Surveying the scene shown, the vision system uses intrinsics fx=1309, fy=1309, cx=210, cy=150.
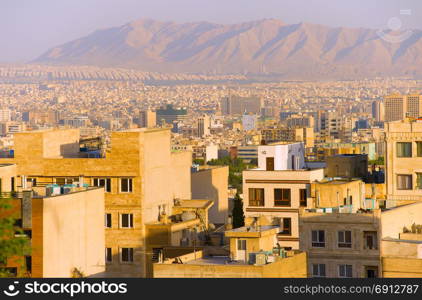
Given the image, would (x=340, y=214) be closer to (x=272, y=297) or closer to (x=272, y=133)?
(x=272, y=297)

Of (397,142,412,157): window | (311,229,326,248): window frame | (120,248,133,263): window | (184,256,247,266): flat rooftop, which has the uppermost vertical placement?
A: (397,142,412,157): window

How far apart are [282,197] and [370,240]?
6444 millimetres

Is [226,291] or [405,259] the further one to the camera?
[405,259]

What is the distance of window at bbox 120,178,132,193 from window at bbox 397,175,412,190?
262 inches

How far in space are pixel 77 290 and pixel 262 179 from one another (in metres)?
13.1

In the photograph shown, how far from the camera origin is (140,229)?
23.6 metres

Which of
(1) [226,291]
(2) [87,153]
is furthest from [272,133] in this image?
(1) [226,291]

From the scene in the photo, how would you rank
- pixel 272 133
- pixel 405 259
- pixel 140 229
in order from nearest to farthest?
pixel 405 259 < pixel 140 229 < pixel 272 133

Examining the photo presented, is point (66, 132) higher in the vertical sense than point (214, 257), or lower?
higher

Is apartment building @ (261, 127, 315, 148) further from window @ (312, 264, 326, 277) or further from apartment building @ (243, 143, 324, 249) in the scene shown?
window @ (312, 264, 326, 277)

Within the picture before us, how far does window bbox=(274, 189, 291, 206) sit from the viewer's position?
25.6 metres

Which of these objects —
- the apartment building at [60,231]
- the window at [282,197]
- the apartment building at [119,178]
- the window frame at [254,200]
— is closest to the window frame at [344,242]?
the apartment building at [60,231]

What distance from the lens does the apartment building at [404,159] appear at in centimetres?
2731

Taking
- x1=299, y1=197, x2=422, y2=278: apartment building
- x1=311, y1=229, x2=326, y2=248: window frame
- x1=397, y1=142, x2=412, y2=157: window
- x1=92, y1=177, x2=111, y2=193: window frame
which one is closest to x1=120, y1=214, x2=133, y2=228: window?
x1=92, y1=177, x2=111, y2=193: window frame
